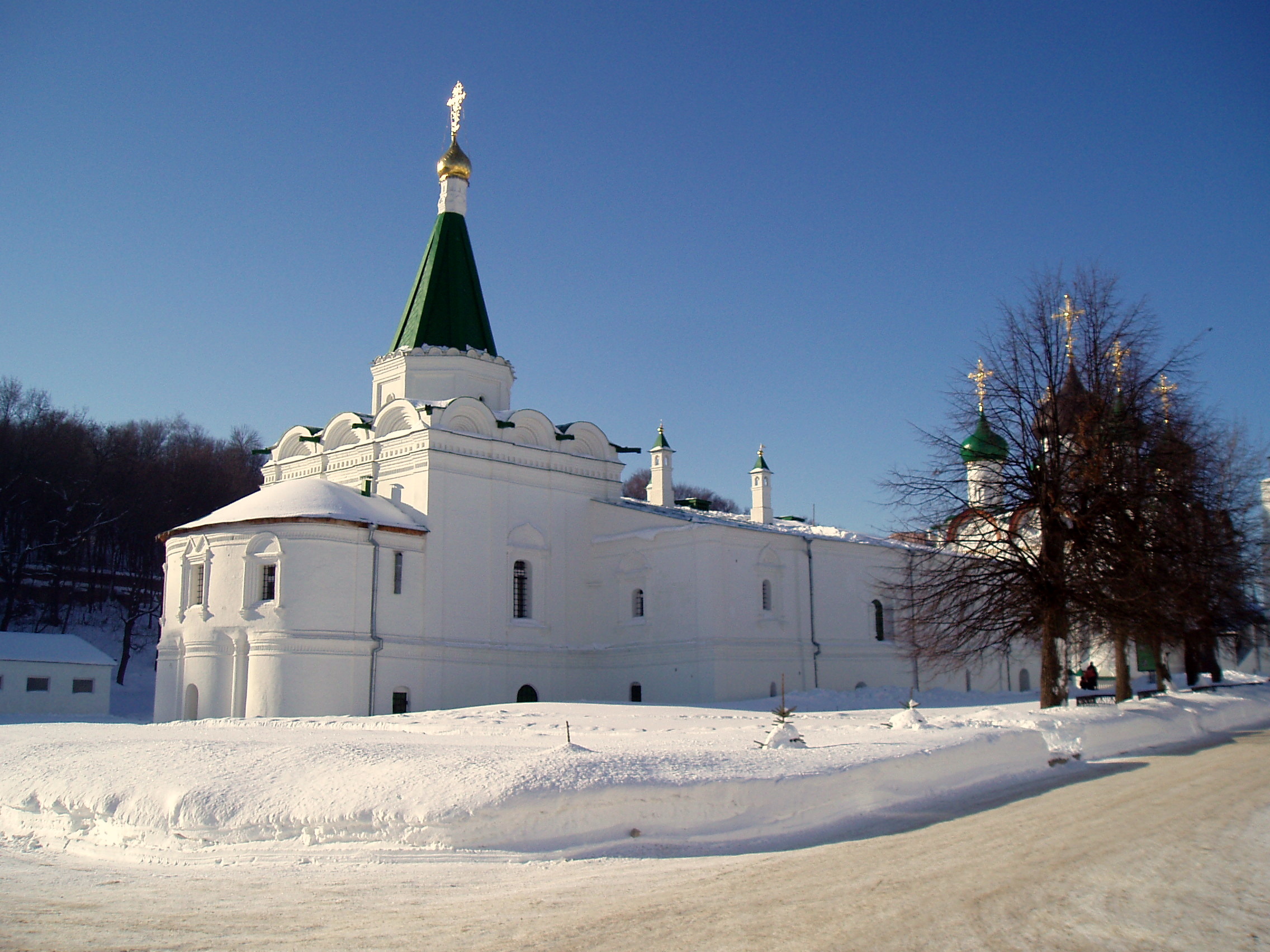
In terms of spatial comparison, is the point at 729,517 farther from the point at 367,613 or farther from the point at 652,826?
the point at 652,826

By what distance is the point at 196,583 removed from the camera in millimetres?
25469

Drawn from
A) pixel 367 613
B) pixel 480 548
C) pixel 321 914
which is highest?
pixel 480 548

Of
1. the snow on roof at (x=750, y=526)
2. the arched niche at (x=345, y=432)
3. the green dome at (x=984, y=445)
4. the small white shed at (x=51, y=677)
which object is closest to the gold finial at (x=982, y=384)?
the green dome at (x=984, y=445)

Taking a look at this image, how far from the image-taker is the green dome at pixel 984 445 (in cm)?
1967

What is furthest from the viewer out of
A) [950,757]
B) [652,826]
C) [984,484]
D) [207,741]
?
[984,484]

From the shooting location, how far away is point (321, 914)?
6.55 m

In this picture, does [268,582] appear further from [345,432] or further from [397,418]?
Result: [345,432]

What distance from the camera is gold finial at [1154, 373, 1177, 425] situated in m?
20.2

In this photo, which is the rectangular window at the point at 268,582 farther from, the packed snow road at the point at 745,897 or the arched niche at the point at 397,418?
the packed snow road at the point at 745,897

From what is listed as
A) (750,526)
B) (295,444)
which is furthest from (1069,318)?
(295,444)

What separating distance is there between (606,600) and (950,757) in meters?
18.4

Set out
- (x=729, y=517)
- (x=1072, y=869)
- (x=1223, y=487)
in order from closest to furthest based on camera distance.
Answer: (x=1072, y=869), (x=1223, y=487), (x=729, y=517)

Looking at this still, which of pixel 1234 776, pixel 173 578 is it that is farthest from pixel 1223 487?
pixel 173 578

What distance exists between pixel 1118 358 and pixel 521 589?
1629 centimetres
